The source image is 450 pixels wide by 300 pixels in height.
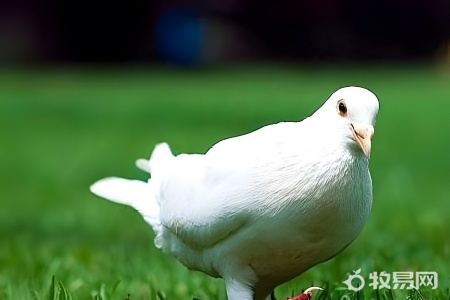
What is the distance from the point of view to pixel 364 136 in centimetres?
307

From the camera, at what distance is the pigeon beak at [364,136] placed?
3.05 m

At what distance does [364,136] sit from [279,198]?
29 cm

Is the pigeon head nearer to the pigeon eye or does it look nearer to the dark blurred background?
the pigeon eye

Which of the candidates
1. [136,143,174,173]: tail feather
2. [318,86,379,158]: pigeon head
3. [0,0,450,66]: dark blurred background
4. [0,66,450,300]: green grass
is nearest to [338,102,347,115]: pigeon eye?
[318,86,379,158]: pigeon head

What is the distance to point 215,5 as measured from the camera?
82.7 ft

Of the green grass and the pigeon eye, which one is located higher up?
the green grass

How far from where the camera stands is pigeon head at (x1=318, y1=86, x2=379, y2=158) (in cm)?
308

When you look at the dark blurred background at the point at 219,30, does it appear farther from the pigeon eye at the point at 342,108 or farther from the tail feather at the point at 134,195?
the pigeon eye at the point at 342,108

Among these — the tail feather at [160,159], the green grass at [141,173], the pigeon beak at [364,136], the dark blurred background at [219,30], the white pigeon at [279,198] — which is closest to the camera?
the pigeon beak at [364,136]

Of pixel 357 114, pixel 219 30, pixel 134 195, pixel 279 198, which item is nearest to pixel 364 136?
pixel 357 114

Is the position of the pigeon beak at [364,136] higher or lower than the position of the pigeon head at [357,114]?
lower

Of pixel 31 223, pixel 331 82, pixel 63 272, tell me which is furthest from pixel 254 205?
pixel 331 82

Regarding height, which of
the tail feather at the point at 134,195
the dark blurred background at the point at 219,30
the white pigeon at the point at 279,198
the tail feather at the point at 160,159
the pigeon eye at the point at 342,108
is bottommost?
the white pigeon at the point at 279,198

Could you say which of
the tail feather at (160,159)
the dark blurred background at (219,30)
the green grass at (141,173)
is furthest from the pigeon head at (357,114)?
the dark blurred background at (219,30)
